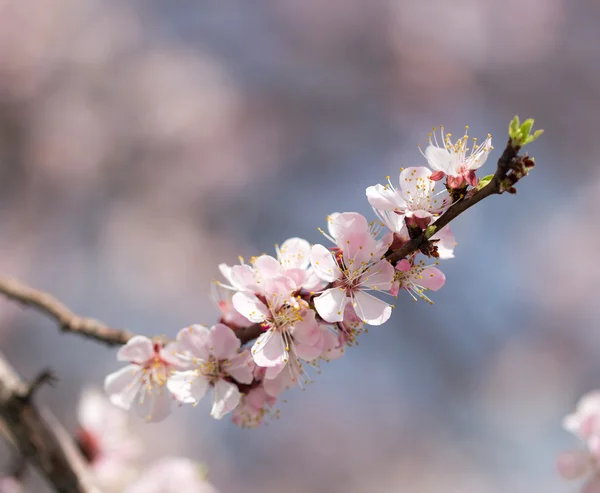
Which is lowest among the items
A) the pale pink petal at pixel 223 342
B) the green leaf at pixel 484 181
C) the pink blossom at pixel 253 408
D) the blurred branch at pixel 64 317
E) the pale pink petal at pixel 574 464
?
the pale pink petal at pixel 574 464

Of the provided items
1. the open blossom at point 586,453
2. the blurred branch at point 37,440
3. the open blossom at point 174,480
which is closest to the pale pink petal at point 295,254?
the blurred branch at point 37,440

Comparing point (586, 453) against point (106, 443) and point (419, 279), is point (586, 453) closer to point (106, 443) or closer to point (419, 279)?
point (419, 279)

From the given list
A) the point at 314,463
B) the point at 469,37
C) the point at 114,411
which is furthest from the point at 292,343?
the point at 469,37

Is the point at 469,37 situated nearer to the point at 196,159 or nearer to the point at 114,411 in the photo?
the point at 196,159

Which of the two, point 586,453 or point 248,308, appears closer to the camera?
point 248,308

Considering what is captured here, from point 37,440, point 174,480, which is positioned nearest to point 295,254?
point 37,440

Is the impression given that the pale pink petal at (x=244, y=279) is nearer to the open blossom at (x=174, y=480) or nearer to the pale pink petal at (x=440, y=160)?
the pale pink petal at (x=440, y=160)

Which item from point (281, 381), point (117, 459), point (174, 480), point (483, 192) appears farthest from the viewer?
point (174, 480)
